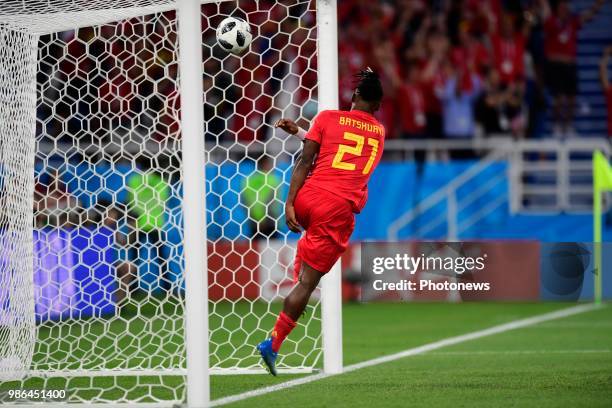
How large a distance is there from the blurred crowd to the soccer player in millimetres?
9757

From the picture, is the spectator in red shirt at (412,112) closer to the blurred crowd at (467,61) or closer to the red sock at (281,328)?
the blurred crowd at (467,61)

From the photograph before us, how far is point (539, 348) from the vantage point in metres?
9.80

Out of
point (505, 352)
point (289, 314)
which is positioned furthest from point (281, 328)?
point (505, 352)

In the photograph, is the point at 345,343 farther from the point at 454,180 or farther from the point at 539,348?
the point at 454,180

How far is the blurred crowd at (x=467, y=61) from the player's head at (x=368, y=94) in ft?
31.4

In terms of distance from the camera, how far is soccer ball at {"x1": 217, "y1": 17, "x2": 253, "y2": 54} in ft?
24.8

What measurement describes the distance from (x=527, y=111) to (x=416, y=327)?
281 inches

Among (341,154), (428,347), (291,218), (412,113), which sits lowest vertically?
(428,347)

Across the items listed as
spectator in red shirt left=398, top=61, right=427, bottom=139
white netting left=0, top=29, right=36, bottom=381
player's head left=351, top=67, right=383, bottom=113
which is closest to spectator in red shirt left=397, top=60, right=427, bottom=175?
spectator in red shirt left=398, top=61, right=427, bottom=139

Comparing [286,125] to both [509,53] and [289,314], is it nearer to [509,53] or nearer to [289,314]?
Answer: [289,314]

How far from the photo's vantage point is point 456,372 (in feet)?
26.6

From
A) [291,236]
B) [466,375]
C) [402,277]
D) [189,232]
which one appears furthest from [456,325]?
[189,232]

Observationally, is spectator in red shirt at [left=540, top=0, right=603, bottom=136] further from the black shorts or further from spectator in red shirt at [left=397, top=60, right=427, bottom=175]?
spectator in red shirt at [left=397, top=60, right=427, bottom=175]

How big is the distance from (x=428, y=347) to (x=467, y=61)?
901cm
